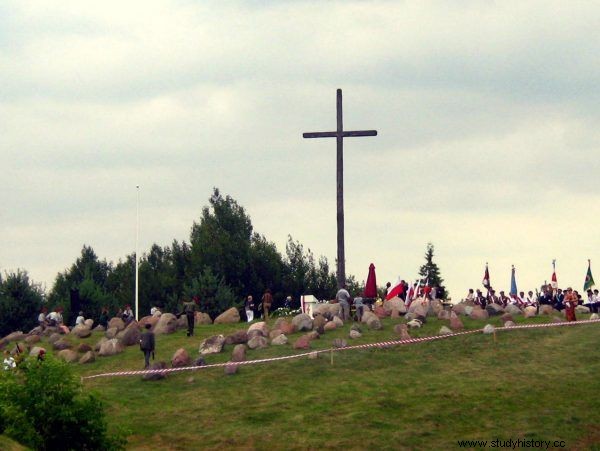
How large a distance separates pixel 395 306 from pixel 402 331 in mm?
5785

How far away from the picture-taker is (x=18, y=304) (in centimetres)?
6800

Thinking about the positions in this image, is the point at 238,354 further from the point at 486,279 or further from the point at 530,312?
the point at 486,279

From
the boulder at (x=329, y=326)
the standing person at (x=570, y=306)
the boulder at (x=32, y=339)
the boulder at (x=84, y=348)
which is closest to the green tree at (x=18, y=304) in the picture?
the boulder at (x=32, y=339)

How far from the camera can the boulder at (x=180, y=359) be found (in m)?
40.3

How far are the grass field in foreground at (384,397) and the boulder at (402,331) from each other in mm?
897

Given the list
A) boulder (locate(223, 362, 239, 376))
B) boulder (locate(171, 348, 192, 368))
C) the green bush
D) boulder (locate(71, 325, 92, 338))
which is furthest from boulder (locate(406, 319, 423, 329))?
the green bush

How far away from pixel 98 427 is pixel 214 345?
15318 millimetres

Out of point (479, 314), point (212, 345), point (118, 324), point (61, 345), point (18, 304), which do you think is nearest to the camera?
point (212, 345)

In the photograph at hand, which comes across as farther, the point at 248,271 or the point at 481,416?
the point at 248,271

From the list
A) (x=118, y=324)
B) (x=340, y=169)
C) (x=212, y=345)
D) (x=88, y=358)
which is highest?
(x=340, y=169)

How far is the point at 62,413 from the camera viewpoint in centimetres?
2688

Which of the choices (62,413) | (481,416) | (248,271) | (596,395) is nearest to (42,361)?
(62,413)

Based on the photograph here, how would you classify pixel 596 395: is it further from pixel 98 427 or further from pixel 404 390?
pixel 98 427

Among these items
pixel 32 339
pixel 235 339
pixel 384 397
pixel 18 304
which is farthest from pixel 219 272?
pixel 384 397
